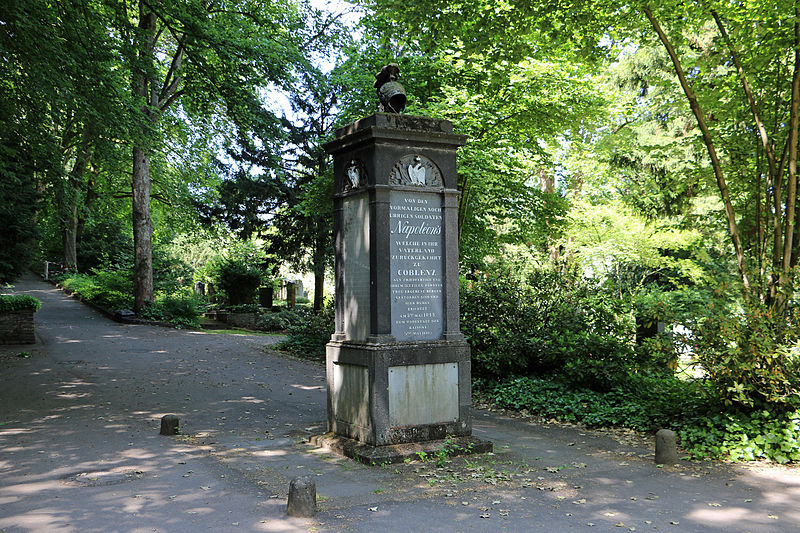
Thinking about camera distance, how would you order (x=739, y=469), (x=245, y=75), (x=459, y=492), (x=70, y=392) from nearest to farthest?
(x=459, y=492)
(x=739, y=469)
(x=70, y=392)
(x=245, y=75)

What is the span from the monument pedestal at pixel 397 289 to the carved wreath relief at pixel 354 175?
1 centimetres

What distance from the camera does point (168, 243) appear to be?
36.5 m

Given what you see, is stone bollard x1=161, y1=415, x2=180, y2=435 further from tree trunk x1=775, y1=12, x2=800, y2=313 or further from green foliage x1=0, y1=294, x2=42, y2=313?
green foliage x1=0, y1=294, x2=42, y2=313

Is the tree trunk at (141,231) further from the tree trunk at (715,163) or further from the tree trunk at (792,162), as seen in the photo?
the tree trunk at (792,162)

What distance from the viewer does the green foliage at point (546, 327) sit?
10297mm

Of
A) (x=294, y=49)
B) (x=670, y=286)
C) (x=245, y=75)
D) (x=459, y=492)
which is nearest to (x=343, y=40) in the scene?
(x=294, y=49)

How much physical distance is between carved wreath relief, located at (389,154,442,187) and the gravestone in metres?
0.01

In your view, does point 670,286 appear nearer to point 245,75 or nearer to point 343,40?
point 343,40

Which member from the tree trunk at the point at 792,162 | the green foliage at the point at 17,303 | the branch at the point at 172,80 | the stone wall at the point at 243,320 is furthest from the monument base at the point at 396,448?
the branch at the point at 172,80

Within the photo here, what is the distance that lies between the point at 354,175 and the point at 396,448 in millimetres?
3218

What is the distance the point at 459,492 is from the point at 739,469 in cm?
326

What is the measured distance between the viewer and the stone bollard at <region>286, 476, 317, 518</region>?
5.01m

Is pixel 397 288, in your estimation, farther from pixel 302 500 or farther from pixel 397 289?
pixel 302 500

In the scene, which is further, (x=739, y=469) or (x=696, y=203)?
(x=696, y=203)
